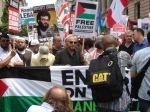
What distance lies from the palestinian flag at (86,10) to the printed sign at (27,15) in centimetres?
571

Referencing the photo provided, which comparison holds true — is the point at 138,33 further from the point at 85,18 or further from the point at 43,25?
the point at 43,25

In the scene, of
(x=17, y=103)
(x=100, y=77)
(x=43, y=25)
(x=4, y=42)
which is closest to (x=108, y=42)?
(x=100, y=77)

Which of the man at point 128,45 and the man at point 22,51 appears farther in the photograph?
the man at point 128,45

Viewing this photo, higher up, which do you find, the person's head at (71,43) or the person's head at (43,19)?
the person's head at (43,19)

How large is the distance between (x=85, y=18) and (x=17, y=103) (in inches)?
109

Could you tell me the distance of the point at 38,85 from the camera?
24.3ft

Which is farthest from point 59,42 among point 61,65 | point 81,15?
point 61,65

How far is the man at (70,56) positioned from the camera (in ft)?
24.9

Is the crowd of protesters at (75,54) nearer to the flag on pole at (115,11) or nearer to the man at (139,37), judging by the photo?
the man at (139,37)

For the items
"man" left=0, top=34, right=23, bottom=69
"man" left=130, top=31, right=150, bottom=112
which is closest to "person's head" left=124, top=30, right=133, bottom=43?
"man" left=0, top=34, right=23, bottom=69

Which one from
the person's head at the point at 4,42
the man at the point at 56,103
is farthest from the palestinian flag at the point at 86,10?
the man at the point at 56,103

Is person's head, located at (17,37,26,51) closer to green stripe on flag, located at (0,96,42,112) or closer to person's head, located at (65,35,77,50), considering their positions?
person's head, located at (65,35,77,50)

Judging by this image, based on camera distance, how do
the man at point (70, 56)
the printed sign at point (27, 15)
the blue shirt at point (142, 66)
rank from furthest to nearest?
the printed sign at point (27, 15), the man at point (70, 56), the blue shirt at point (142, 66)

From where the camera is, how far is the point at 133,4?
4462cm
